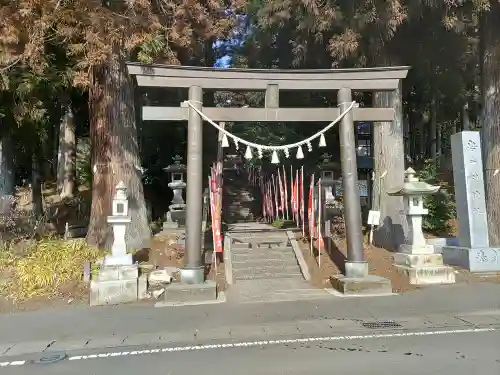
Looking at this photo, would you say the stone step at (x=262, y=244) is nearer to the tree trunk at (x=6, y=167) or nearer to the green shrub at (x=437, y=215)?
the green shrub at (x=437, y=215)

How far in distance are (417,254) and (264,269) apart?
349 cm

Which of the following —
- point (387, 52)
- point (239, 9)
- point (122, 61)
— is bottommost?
point (122, 61)

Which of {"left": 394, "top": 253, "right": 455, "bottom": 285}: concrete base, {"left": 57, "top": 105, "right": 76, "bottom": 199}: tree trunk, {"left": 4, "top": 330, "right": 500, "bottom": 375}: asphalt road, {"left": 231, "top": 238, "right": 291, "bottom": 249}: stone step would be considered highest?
{"left": 57, "top": 105, "right": 76, "bottom": 199}: tree trunk

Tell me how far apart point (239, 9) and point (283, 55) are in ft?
13.2

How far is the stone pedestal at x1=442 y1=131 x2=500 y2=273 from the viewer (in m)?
9.56

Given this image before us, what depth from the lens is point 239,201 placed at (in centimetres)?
2212

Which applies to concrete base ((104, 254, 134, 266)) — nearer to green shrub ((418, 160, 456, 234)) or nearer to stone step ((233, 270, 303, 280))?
stone step ((233, 270, 303, 280))

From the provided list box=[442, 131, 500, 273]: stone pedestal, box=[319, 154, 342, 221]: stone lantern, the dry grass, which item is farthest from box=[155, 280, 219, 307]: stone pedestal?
box=[442, 131, 500, 273]: stone pedestal

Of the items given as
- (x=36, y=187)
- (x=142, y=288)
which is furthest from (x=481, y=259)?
(x=36, y=187)

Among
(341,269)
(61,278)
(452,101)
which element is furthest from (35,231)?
(452,101)

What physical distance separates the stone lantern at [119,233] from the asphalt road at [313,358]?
115 inches

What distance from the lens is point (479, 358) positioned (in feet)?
15.4

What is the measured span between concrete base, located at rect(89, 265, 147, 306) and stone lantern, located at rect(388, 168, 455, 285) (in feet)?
18.5

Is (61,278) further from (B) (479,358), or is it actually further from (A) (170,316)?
(B) (479,358)
